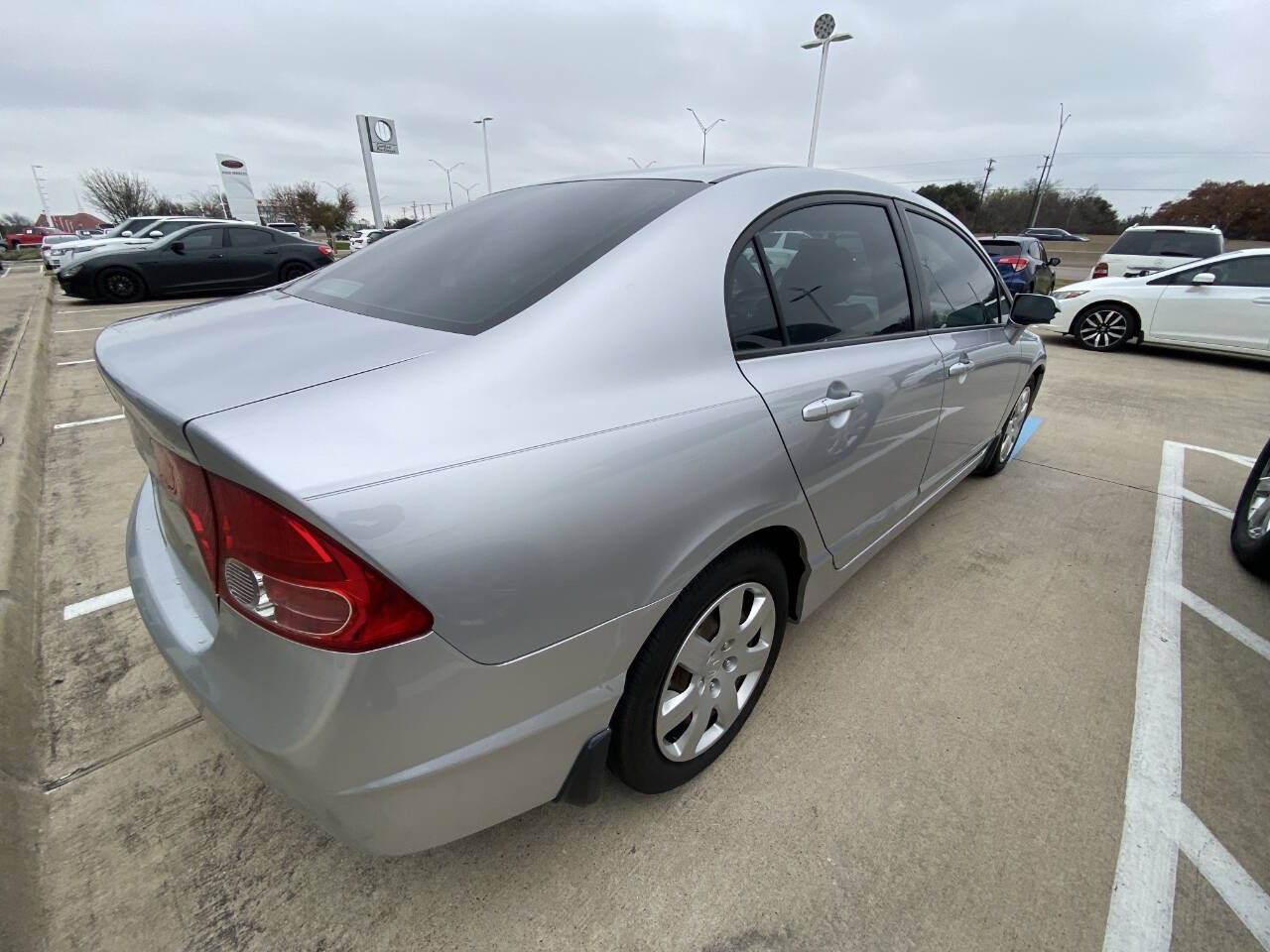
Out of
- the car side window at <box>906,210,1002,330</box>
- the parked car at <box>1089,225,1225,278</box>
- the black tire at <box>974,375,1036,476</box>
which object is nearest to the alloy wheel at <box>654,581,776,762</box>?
the car side window at <box>906,210,1002,330</box>

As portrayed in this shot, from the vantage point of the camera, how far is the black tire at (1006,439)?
3.70 meters

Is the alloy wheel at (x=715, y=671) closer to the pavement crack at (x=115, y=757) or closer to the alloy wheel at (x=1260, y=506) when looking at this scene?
the pavement crack at (x=115, y=757)

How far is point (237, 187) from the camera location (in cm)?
2705

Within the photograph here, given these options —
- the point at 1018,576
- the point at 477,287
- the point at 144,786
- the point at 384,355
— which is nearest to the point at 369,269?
the point at 477,287

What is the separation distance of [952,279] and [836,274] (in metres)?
1.08

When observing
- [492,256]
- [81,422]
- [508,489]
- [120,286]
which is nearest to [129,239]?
[120,286]

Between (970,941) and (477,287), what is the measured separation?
195cm

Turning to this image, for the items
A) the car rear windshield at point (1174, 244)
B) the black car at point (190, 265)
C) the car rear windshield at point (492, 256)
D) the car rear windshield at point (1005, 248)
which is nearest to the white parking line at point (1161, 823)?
the car rear windshield at point (492, 256)

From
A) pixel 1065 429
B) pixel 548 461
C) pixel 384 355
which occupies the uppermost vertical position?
pixel 384 355

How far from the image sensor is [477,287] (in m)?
1.51

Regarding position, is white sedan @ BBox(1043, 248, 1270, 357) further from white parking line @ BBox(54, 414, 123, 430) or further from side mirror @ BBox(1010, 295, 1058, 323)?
white parking line @ BBox(54, 414, 123, 430)

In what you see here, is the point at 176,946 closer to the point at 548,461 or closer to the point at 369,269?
the point at 548,461

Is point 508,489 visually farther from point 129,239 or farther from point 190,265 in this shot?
point 129,239

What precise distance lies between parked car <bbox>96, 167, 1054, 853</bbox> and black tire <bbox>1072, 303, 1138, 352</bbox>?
333 inches
